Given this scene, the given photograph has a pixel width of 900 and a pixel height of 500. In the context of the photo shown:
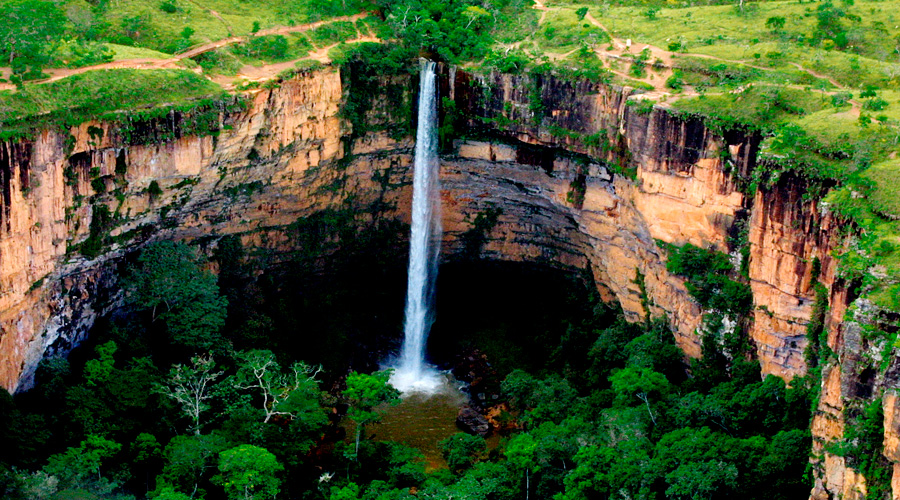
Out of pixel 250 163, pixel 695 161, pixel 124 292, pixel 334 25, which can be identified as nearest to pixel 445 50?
pixel 334 25

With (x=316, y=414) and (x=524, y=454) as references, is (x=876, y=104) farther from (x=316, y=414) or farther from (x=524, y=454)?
(x=316, y=414)

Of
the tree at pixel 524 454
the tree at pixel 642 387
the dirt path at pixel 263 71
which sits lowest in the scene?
the tree at pixel 524 454

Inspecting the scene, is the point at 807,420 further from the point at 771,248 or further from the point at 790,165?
the point at 790,165

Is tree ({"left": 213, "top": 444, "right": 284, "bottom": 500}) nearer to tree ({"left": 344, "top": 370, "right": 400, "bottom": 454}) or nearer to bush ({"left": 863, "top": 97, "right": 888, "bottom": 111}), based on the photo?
A: tree ({"left": 344, "top": 370, "right": 400, "bottom": 454})

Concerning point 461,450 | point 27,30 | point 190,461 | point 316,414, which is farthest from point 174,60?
point 461,450

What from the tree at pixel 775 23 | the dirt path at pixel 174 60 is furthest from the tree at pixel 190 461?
the tree at pixel 775 23

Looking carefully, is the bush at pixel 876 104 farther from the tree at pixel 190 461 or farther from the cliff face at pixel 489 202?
the tree at pixel 190 461
